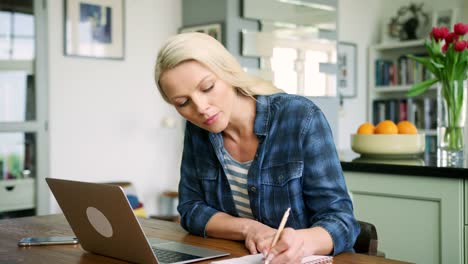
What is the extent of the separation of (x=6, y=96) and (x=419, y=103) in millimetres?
3867

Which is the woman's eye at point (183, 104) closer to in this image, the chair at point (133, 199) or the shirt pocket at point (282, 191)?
the shirt pocket at point (282, 191)

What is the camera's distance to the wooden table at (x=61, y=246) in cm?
131

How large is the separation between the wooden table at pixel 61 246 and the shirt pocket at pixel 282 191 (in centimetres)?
13

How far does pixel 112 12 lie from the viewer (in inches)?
A: 171

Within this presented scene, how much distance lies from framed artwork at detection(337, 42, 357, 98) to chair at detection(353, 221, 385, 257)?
432 centimetres

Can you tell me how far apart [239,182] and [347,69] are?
15.0ft

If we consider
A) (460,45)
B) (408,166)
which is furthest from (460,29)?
(408,166)

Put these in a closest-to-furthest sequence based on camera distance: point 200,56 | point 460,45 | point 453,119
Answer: point 200,56
point 460,45
point 453,119

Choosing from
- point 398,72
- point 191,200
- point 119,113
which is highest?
point 398,72

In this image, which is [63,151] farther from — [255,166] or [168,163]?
[255,166]

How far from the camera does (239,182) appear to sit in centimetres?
158

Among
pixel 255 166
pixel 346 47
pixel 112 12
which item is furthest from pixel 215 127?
pixel 346 47

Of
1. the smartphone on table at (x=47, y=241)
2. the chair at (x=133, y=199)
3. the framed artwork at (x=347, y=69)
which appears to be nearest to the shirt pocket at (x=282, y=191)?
the smartphone on table at (x=47, y=241)

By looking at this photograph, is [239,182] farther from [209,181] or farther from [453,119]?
[453,119]
